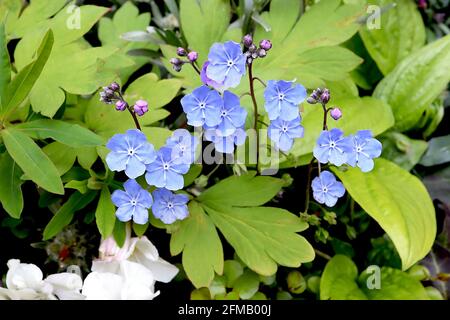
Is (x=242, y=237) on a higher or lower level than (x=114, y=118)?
lower

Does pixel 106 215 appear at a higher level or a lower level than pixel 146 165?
lower

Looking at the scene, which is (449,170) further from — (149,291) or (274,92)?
(149,291)

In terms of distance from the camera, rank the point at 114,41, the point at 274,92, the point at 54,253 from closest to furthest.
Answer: the point at 274,92
the point at 54,253
the point at 114,41

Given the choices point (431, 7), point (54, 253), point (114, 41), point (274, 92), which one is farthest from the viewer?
point (431, 7)

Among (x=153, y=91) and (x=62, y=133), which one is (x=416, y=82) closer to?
(x=153, y=91)

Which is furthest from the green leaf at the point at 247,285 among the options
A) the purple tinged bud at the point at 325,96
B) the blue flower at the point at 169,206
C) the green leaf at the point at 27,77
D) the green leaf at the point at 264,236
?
the green leaf at the point at 27,77

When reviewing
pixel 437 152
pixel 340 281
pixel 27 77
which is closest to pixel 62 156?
pixel 27 77

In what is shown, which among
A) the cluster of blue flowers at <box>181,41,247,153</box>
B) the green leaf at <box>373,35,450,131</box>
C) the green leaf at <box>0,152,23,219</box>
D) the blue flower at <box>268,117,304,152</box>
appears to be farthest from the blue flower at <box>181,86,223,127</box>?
the green leaf at <box>373,35,450,131</box>

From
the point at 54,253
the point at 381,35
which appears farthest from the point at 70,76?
the point at 381,35
